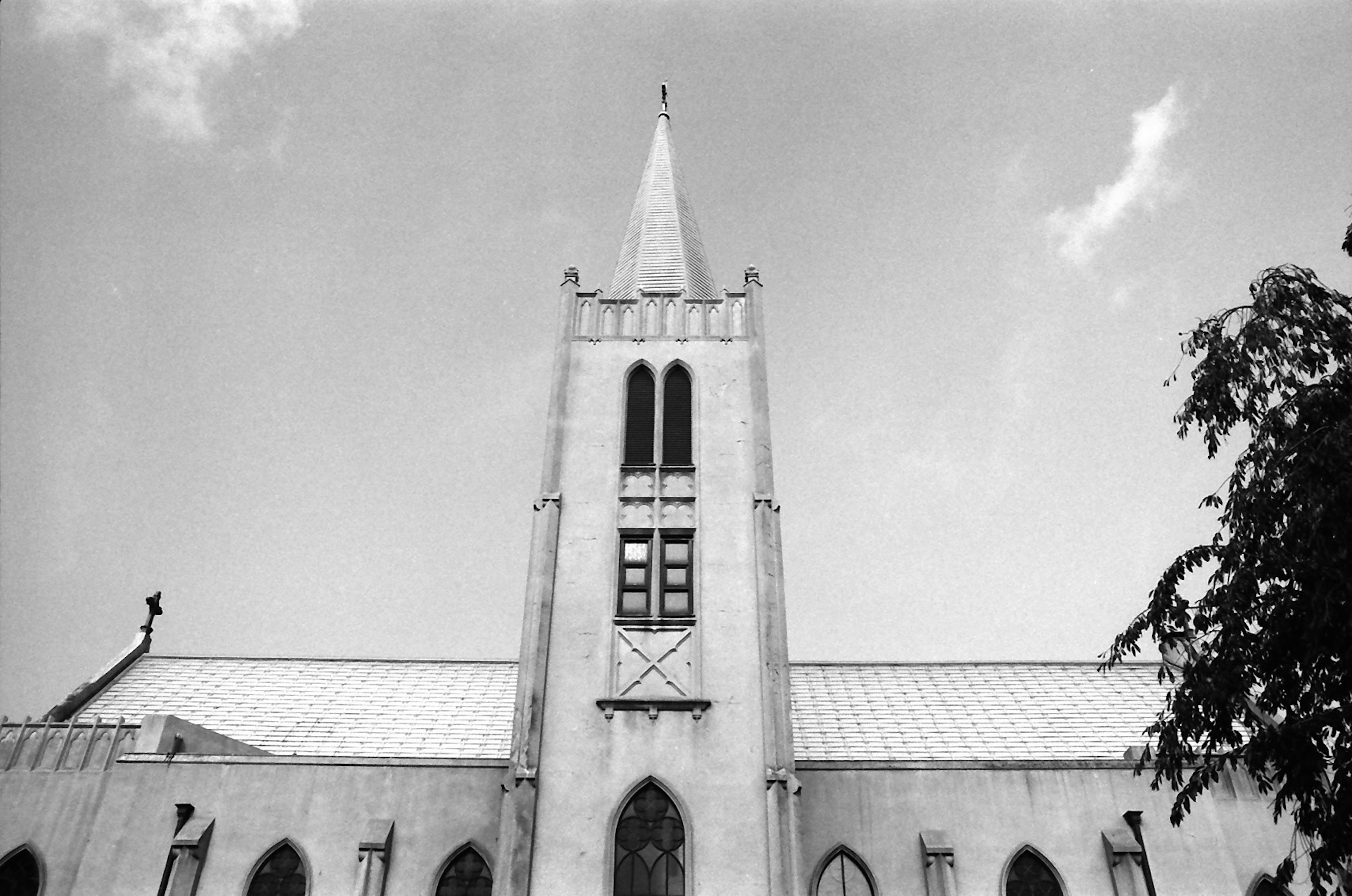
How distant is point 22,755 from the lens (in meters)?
22.4

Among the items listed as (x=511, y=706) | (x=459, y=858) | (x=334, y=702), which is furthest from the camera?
(x=334, y=702)

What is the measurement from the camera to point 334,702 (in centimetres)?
2738

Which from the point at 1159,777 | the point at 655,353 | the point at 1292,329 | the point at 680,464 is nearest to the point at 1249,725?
the point at 1159,777

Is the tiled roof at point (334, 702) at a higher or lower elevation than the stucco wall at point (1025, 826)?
higher

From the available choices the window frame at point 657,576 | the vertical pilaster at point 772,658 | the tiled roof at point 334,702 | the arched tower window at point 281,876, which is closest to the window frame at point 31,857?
the tiled roof at point 334,702

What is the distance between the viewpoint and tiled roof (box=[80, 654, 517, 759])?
2531cm

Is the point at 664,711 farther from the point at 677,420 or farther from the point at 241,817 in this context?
the point at 241,817

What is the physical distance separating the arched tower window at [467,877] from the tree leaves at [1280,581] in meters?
12.9

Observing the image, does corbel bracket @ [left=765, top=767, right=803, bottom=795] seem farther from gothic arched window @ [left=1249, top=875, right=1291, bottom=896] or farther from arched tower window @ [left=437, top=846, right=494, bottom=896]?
gothic arched window @ [left=1249, top=875, right=1291, bottom=896]

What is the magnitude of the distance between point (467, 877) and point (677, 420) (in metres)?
10.6

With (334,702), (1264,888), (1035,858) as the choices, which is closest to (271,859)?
(334,702)

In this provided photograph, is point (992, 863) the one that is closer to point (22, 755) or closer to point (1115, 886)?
point (1115, 886)

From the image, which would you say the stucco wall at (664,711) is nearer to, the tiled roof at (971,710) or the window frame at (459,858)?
the window frame at (459,858)

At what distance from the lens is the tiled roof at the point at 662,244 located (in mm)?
27484
